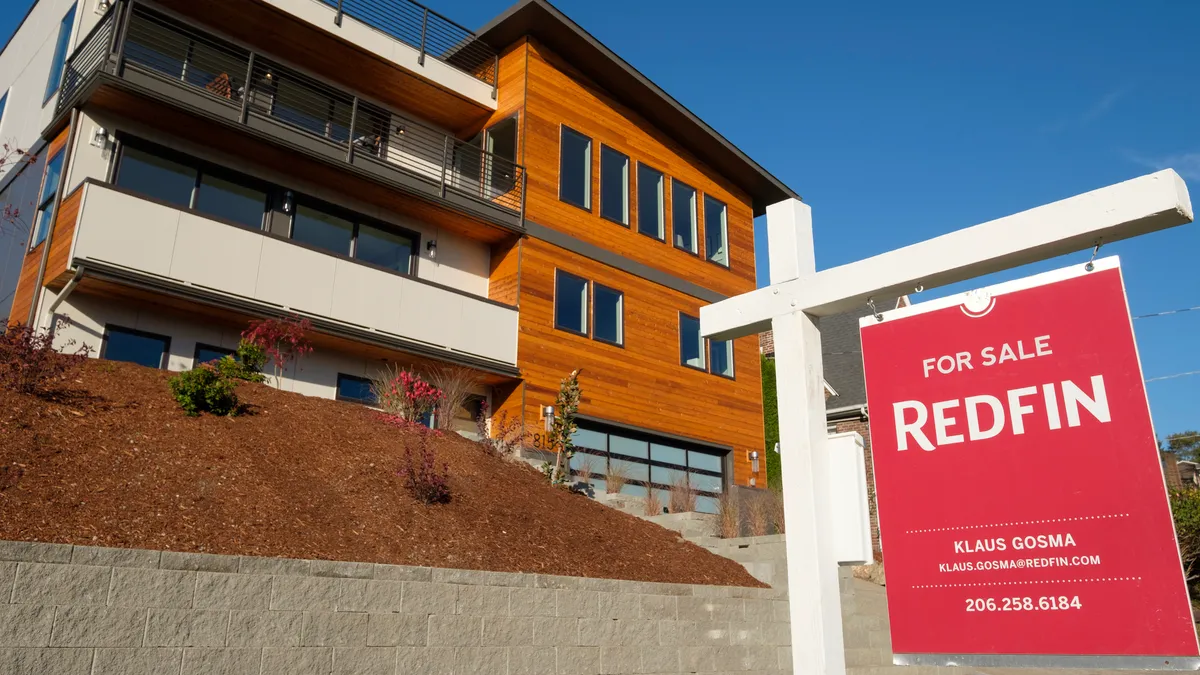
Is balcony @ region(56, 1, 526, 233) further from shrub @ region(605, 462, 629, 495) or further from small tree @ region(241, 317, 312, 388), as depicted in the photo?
shrub @ region(605, 462, 629, 495)

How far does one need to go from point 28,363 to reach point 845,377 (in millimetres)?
18581

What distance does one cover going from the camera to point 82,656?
5.03m

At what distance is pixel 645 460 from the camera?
54.4 ft

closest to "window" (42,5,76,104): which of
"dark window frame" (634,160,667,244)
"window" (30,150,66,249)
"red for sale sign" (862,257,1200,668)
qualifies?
"window" (30,150,66,249)

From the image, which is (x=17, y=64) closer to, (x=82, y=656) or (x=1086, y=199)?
(x=82, y=656)

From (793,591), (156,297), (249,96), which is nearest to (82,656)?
(793,591)

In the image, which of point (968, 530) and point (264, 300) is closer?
point (968, 530)

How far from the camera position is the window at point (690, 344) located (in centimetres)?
1805

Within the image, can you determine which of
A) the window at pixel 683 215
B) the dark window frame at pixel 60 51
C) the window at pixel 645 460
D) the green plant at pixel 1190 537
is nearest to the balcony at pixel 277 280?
the window at pixel 645 460

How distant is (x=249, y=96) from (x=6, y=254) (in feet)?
15.2

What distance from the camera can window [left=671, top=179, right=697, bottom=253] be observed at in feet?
62.8

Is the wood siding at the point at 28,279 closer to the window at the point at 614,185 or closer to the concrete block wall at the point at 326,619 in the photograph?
the concrete block wall at the point at 326,619

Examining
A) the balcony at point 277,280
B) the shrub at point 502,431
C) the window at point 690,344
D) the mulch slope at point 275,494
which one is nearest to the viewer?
the mulch slope at point 275,494

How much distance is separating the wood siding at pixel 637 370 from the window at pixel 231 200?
4.51 m
